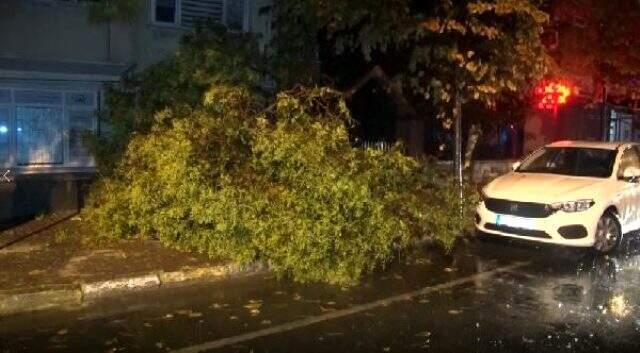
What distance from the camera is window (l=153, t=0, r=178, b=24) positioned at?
15.6 meters

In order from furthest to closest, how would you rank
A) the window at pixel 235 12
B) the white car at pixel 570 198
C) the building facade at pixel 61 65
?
the window at pixel 235 12 < the building facade at pixel 61 65 < the white car at pixel 570 198

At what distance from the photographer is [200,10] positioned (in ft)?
52.5

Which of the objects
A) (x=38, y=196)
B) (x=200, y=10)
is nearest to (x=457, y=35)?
(x=200, y=10)

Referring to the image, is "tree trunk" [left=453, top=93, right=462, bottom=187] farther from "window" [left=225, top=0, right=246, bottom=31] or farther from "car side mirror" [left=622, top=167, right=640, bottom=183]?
"window" [left=225, top=0, right=246, bottom=31]

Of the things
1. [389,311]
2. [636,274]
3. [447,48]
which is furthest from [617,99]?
[389,311]

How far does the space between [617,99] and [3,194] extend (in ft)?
66.1

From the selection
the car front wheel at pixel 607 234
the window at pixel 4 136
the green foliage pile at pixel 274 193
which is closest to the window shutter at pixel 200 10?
the window at pixel 4 136

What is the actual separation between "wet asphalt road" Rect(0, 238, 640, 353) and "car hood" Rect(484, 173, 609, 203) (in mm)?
1071

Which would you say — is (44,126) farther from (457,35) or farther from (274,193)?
(457,35)

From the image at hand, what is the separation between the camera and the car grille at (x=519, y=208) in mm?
9141

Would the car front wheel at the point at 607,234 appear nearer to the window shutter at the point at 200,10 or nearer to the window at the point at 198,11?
the window at the point at 198,11

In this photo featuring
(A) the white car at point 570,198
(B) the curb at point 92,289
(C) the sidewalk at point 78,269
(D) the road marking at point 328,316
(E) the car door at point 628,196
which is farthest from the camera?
(E) the car door at point 628,196

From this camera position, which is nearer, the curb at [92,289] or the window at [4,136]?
the curb at [92,289]

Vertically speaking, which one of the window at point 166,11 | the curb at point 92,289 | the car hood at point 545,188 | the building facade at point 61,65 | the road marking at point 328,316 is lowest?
the road marking at point 328,316
